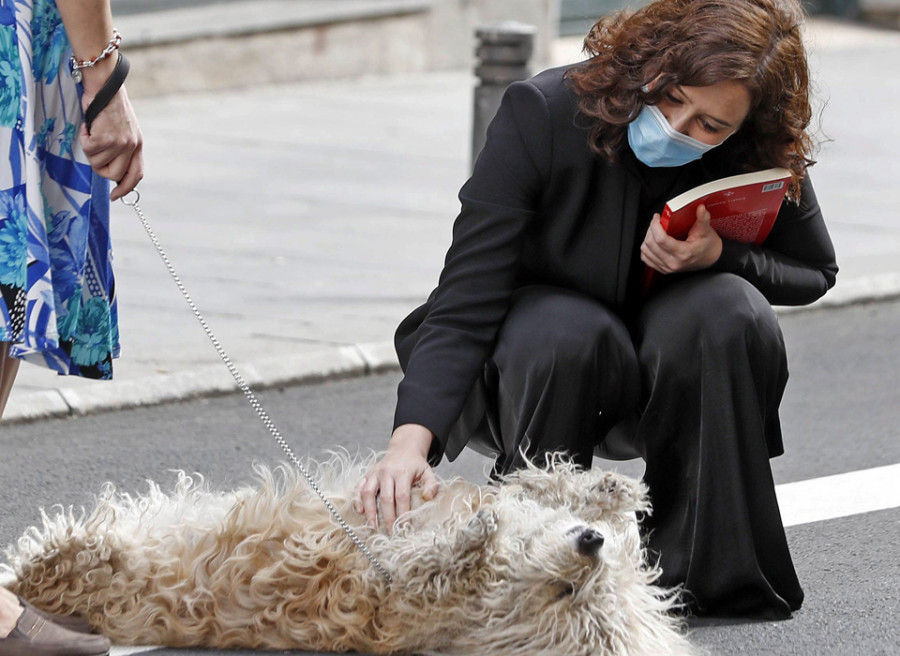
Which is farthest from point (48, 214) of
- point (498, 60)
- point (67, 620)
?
point (498, 60)

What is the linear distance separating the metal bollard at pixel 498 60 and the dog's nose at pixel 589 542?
173 inches

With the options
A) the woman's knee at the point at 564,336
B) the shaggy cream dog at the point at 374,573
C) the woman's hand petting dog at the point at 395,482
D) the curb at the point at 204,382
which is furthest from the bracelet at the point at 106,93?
the curb at the point at 204,382

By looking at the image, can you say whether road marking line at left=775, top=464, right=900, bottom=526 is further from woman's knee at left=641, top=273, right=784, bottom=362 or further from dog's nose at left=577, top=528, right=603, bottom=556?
dog's nose at left=577, top=528, right=603, bottom=556

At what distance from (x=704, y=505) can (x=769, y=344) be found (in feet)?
1.33

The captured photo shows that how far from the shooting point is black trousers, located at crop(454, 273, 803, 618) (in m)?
3.34

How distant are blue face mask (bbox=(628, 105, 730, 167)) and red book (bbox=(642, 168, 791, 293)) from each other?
0.09m

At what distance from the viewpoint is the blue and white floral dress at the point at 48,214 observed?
2.92m

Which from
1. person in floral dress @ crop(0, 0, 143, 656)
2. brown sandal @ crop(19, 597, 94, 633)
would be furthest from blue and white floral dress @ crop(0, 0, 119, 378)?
brown sandal @ crop(19, 597, 94, 633)

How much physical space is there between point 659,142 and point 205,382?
274 centimetres

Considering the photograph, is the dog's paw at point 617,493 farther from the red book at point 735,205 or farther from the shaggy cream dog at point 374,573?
the red book at point 735,205

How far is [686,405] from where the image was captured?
3.39 metres

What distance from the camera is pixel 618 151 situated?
3.47m

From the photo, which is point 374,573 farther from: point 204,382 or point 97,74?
point 204,382

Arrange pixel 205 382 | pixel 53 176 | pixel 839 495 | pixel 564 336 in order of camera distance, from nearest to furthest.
Answer: pixel 53 176
pixel 564 336
pixel 839 495
pixel 205 382
